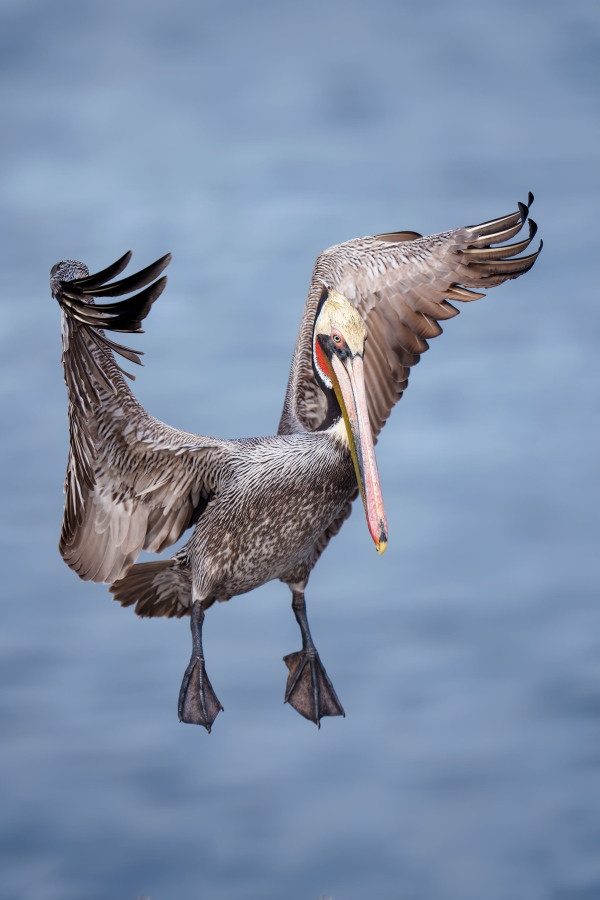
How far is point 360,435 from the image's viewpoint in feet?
30.4

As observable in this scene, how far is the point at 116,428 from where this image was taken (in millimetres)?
9680

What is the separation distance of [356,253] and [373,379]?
78cm

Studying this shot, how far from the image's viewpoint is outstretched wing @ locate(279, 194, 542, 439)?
10.5 metres

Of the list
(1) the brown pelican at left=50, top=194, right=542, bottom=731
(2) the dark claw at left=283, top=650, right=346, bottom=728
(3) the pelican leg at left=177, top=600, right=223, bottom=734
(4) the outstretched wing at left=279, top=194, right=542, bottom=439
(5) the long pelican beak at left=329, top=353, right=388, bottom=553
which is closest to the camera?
(5) the long pelican beak at left=329, top=353, right=388, bottom=553

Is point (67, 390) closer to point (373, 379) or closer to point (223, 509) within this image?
point (223, 509)

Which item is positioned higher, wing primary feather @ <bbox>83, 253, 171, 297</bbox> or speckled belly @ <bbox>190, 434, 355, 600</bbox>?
wing primary feather @ <bbox>83, 253, 171, 297</bbox>

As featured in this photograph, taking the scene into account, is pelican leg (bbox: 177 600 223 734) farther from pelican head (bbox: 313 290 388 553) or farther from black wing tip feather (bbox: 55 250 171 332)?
black wing tip feather (bbox: 55 250 171 332)

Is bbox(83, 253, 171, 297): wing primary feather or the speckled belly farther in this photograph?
the speckled belly

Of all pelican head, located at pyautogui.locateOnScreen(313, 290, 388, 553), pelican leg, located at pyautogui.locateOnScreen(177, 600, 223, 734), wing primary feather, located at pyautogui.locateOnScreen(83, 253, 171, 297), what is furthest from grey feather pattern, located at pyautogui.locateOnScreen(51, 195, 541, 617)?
pelican leg, located at pyautogui.locateOnScreen(177, 600, 223, 734)

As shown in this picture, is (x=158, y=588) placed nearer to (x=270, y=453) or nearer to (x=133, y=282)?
(x=270, y=453)

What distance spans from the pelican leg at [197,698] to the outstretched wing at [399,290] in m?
1.63

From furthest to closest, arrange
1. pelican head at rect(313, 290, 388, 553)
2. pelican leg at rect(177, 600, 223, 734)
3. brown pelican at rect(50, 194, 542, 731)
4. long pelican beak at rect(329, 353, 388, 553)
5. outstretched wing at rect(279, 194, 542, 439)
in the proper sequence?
outstretched wing at rect(279, 194, 542, 439), pelican leg at rect(177, 600, 223, 734), brown pelican at rect(50, 194, 542, 731), pelican head at rect(313, 290, 388, 553), long pelican beak at rect(329, 353, 388, 553)

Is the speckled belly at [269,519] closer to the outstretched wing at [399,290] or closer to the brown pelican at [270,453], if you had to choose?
the brown pelican at [270,453]

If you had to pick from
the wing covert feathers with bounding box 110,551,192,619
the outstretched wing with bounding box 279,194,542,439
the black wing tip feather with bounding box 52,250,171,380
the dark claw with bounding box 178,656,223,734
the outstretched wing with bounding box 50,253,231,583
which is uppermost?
the outstretched wing with bounding box 279,194,542,439
